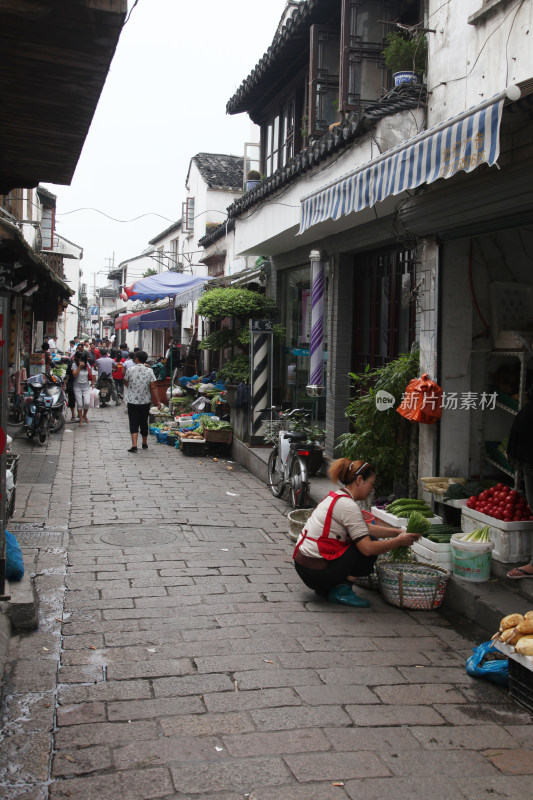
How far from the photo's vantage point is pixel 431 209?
7438 millimetres


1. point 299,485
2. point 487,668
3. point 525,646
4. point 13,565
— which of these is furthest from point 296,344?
point 525,646

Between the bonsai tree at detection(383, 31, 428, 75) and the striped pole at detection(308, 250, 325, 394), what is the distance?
9.17 feet

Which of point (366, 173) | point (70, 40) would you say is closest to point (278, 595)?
point (366, 173)

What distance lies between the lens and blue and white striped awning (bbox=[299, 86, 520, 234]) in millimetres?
4801

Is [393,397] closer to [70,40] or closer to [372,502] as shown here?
[372,502]

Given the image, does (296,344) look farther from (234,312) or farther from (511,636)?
(511,636)

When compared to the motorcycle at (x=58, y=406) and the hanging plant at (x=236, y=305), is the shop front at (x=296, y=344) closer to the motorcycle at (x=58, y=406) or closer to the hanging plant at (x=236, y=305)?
the hanging plant at (x=236, y=305)

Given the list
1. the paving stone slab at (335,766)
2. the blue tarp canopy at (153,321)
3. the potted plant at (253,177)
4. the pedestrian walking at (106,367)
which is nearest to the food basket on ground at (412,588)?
the paving stone slab at (335,766)

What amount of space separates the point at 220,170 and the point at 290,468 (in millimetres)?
22814

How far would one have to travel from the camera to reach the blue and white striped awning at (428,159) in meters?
4.80

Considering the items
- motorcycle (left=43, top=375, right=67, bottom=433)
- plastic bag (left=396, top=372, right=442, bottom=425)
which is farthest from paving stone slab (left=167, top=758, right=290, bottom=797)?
motorcycle (left=43, top=375, right=67, bottom=433)

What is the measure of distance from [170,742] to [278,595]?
101 inches

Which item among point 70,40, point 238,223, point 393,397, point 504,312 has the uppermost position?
point 238,223

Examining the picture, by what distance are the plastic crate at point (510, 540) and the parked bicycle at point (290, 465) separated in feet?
10.9
